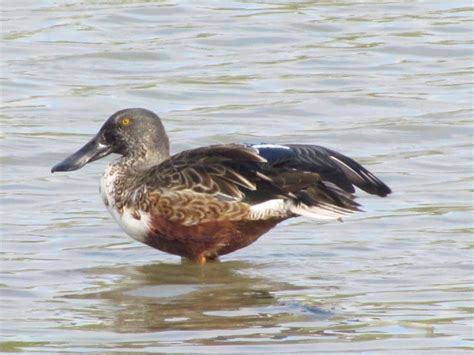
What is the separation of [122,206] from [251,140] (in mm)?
3193

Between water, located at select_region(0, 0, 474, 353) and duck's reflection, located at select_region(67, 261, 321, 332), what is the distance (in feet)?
0.06

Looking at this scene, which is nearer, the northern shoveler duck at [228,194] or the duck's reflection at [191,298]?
the duck's reflection at [191,298]

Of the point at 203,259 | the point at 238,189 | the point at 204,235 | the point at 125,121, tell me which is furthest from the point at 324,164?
the point at 125,121

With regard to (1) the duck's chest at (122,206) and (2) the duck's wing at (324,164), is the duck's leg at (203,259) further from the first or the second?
(2) the duck's wing at (324,164)

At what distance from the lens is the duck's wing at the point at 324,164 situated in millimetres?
9133

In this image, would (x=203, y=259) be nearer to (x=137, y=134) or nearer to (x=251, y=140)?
(x=137, y=134)

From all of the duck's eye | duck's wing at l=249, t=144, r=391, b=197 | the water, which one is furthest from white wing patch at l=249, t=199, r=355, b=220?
the duck's eye

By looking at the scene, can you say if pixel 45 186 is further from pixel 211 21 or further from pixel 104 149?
pixel 211 21

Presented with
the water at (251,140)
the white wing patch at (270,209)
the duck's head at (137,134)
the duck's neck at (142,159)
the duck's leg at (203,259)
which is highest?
the duck's head at (137,134)

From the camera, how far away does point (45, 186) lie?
1112 centimetres

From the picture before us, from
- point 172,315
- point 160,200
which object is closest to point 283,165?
point 160,200

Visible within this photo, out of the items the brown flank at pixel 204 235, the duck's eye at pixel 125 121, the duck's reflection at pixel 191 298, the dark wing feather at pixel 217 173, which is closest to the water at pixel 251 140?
the duck's reflection at pixel 191 298

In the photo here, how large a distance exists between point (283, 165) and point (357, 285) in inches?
33.8

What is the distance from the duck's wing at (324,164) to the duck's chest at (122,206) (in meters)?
0.77
